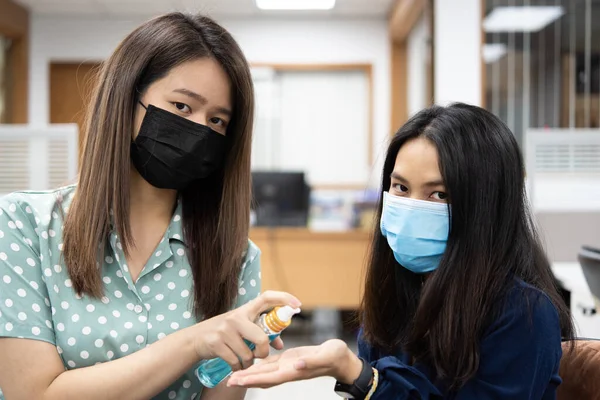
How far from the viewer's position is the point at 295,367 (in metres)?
0.90

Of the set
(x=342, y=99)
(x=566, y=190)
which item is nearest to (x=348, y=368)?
(x=566, y=190)

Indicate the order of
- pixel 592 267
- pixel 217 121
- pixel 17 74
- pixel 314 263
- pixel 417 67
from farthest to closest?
pixel 17 74
pixel 417 67
pixel 314 263
pixel 592 267
pixel 217 121

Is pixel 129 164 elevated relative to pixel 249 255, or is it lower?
elevated

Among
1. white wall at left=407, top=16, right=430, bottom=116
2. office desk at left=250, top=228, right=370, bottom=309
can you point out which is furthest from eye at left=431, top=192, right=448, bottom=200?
white wall at left=407, top=16, right=430, bottom=116

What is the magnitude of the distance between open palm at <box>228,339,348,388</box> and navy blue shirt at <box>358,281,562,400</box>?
105 mm

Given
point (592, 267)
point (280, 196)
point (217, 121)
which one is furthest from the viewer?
point (280, 196)

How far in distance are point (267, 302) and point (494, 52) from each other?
4.88 metres

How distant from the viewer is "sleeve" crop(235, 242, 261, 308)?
4.06 ft

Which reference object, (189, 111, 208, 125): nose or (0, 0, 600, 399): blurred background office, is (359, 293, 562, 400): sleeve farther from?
(189, 111, 208, 125): nose

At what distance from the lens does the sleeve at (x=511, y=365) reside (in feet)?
3.10

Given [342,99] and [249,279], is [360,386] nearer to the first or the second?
[249,279]

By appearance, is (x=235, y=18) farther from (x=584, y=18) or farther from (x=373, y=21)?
(x=584, y=18)

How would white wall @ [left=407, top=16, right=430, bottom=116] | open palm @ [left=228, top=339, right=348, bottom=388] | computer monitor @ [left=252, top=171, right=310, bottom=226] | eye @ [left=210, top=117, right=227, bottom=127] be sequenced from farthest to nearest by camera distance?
white wall @ [left=407, top=16, right=430, bottom=116]
computer monitor @ [left=252, top=171, right=310, bottom=226]
eye @ [left=210, top=117, right=227, bottom=127]
open palm @ [left=228, top=339, right=348, bottom=388]

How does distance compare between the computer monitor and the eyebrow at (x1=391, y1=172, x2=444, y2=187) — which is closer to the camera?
Result: the eyebrow at (x1=391, y1=172, x2=444, y2=187)
